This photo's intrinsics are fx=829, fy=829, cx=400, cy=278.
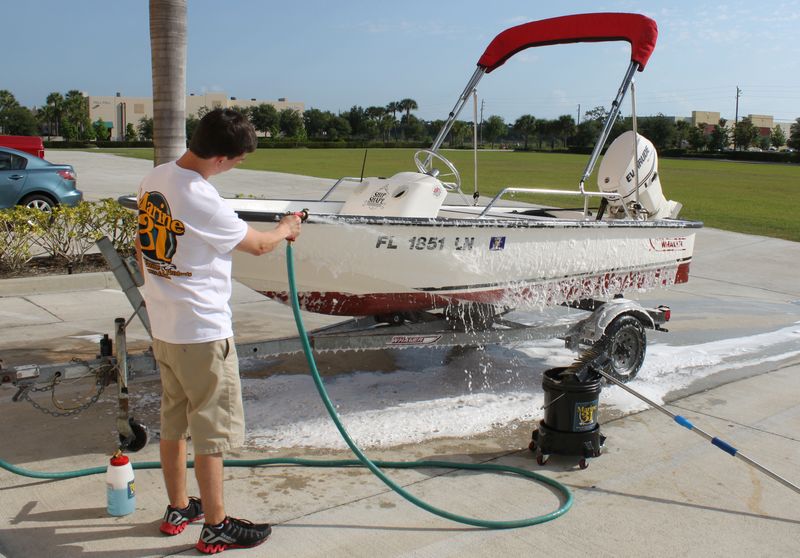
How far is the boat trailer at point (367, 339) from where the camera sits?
4.62m

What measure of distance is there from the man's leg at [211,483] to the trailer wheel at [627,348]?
3.63 m

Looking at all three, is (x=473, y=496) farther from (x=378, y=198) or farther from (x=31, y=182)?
(x=31, y=182)

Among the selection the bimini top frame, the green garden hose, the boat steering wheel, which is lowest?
the green garden hose

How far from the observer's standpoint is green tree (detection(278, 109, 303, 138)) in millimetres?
102250

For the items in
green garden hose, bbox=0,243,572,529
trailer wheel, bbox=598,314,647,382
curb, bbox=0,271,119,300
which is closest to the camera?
green garden hose, bbox=0,243,572,529

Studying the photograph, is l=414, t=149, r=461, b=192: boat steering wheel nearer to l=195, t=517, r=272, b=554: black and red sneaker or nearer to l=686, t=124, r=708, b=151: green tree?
l=195, t=517, r=272, b=554: black and red sneaker

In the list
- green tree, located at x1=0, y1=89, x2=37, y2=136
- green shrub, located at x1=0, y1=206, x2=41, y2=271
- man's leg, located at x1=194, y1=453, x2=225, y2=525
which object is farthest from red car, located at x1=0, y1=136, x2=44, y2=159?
green tree, located at x1=0, y1=89, x2=37, y2=136

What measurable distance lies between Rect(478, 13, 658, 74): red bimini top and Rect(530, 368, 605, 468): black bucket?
3538mm

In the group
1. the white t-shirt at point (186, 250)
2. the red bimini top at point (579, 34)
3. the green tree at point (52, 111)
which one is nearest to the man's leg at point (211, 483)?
the white t-shirt at point (186, 250)

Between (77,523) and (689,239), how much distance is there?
558 cm

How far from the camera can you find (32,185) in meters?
13.0

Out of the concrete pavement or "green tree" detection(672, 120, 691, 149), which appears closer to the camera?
the concrete pavement

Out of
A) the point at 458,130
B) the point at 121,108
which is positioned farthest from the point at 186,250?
the point at 121,108

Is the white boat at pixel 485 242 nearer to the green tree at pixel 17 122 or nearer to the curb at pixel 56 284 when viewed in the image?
the curb at pixel 56 284
